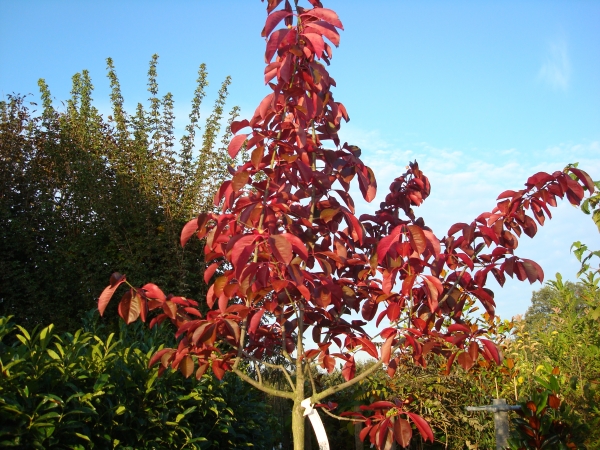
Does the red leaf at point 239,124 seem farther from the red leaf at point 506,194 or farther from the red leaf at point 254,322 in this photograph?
the red leaf at point 506,194

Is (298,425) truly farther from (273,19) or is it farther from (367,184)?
(273,19)

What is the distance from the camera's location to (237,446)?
12.6 feet

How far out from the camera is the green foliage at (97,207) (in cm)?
775

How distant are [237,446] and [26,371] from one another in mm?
1661

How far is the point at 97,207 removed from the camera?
8.02m

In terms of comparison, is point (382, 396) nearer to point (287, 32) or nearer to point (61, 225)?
point (287, 32)

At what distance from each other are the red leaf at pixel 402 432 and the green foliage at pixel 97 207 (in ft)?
17.0

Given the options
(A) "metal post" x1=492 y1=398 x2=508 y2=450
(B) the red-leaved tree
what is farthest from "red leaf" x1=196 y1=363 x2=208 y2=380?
(A) "metal post" x1=492 y1=398 x2=508 y2=450

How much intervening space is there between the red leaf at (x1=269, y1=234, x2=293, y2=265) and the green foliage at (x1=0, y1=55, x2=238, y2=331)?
539 centimetres

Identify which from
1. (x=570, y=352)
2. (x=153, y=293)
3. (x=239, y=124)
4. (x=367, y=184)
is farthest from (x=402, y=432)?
(x=570, y=352)

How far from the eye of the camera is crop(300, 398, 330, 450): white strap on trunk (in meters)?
2.37

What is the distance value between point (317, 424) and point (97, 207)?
6466 mm

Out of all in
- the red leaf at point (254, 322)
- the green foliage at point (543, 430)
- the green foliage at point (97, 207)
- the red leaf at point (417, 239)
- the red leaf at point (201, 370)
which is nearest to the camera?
the red leaf at point (417, 239)

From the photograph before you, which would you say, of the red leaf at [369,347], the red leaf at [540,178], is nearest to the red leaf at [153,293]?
the red leaf at [369,347]
